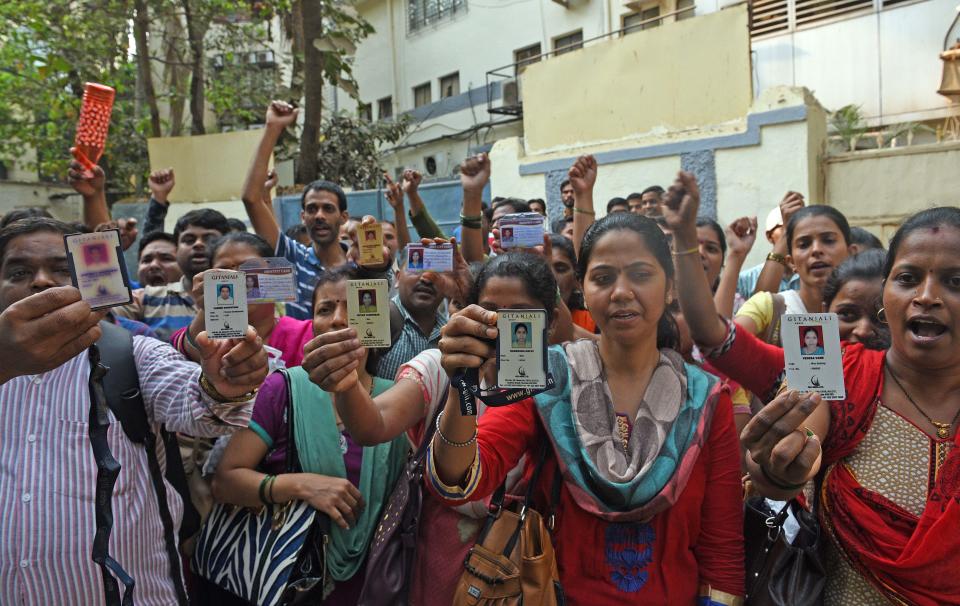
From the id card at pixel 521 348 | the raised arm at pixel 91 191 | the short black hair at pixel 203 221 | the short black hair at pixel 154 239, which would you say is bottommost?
the id card at pixel 521 348

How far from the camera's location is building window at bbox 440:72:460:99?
20.3 meters

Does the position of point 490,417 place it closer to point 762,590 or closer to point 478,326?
point 478,326

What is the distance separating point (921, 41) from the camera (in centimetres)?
1223

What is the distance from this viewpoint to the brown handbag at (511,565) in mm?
1899

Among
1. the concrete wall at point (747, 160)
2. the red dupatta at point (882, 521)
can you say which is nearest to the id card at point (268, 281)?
the red dupatta at point (882, 521)

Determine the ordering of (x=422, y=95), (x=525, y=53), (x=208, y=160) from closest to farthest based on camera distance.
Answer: (x=208, y=160), (x=525, y=53), (x=422, y=95)

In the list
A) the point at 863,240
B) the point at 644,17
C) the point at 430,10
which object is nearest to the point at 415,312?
the point at 863,240

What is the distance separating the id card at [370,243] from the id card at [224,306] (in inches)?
38.3

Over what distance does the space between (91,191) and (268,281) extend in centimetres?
237

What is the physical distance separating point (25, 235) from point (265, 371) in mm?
836

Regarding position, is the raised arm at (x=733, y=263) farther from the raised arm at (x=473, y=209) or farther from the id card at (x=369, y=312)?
the id card at (x=369, y=312)

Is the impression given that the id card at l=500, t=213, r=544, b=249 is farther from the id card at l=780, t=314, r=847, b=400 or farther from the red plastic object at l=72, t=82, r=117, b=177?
the red plastic object at l=72, t=82, r=117, b=177

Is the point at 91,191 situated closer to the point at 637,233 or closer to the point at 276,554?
the point at 276,554

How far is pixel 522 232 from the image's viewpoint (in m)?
3.40
